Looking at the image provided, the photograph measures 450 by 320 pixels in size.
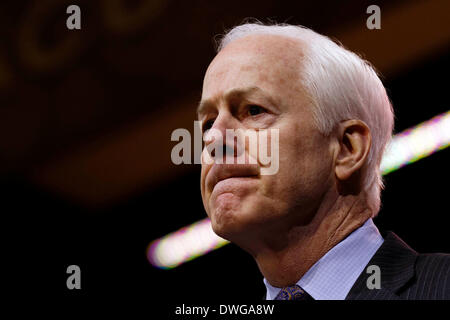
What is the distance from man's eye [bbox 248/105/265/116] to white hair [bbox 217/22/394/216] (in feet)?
0.48

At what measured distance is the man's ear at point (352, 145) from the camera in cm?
193

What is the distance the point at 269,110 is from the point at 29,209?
2044 millimetres

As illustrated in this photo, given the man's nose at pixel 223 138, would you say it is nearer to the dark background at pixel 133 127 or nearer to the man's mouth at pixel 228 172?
the man's mouth at pixel 228 172

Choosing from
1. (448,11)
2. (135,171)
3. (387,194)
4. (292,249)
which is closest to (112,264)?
(135,171)

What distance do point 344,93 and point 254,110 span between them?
28 centimetres

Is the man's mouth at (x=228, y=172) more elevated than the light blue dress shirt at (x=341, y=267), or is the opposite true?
the man's mouth at (x=228, y=172)

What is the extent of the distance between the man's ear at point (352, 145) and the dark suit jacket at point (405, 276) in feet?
0.77

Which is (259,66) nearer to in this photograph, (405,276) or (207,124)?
(207,124)

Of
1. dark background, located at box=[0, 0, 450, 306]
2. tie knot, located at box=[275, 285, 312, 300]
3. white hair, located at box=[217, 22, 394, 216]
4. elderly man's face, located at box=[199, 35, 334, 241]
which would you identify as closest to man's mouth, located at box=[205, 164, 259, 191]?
elderly man's face, located at box=[199, 35, 334, 241]

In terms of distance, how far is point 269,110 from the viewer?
6.28ft

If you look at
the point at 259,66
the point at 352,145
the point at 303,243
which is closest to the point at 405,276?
the point at 303,243

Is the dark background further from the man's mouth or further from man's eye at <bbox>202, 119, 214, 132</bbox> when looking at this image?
the man's mouth

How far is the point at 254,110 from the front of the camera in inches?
76.5

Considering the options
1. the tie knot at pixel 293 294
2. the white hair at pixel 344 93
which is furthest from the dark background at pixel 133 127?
the tie knot at pixel 293 294
